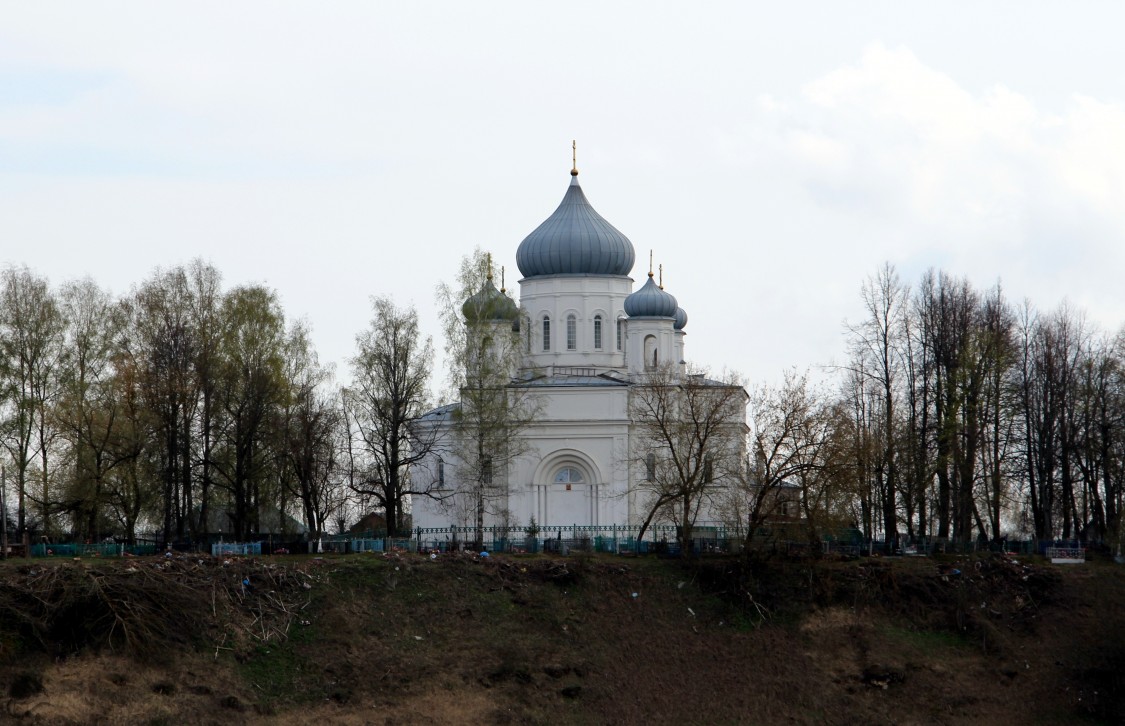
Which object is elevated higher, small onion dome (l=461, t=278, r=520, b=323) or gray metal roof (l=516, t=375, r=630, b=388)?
small onion dome (l=461, t=278, r=520, b=323)

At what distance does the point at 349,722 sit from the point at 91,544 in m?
12.9

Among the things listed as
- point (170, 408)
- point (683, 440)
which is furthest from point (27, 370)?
point (683, 440)

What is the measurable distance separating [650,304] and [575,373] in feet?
9.21

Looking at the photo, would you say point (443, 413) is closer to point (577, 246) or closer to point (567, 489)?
point (567, 489)

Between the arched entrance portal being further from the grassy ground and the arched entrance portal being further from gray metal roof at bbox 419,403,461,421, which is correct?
the grassy ground

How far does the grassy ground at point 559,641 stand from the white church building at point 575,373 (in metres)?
8.57

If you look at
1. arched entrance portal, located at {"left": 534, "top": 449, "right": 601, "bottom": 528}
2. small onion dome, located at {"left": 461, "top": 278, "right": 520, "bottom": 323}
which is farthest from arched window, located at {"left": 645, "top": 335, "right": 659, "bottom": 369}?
small onion dome, located at {"left": 461, "top": 278, "right": 520, "bottom": 323}

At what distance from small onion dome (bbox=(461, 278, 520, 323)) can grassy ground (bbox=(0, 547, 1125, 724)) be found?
9089 mm

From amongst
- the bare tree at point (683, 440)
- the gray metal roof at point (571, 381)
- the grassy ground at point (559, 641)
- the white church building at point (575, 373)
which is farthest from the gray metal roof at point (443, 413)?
the grassy ground at point (559, 641)

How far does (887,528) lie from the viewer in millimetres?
45219

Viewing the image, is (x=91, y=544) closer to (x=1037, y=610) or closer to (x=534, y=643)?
(x=534, y=643)

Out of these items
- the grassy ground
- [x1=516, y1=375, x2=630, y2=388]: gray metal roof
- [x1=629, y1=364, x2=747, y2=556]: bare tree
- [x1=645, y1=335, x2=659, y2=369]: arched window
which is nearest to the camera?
the grassy ground

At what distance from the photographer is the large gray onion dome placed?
173ft

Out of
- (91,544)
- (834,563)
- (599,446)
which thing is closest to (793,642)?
(834,563)
